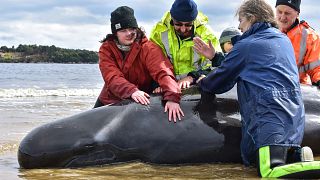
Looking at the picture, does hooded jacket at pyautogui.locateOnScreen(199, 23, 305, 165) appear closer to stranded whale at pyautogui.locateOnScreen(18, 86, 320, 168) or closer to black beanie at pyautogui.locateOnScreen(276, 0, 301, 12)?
stranded whale at pyautogui.locateOnScreen(18, 86, 320, 168)

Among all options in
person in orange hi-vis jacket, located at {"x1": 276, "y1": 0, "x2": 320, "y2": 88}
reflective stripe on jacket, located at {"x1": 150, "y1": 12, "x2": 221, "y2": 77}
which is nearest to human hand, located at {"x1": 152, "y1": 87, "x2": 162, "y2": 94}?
reflective stripe on jacket, located at {"x1": 150, "y1": 12, "x2": 221, "y2": 77}

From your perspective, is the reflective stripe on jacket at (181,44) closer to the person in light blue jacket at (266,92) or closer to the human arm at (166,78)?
the human arm at (166,78)

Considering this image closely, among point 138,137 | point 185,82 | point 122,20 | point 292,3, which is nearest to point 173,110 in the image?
point 138,137

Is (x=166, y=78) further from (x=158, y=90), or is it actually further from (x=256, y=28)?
(x=256, y=28)

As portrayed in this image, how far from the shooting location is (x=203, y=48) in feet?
23.3

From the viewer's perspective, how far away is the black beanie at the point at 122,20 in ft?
24.0

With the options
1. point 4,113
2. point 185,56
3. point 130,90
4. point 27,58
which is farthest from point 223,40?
point 27,58

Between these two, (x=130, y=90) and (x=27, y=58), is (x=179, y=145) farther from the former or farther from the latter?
(x=27, y=58)

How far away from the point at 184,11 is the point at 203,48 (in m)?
0.57

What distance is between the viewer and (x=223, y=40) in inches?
361

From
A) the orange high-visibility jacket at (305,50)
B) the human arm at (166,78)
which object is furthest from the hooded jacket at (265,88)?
the orange high-visibility jacket at (305,50)

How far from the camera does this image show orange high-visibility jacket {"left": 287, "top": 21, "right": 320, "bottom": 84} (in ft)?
27.3

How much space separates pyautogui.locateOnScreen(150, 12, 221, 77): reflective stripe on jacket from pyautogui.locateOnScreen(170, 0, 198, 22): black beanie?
33 centimetres

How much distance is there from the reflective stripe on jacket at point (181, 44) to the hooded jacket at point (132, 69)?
27cm
